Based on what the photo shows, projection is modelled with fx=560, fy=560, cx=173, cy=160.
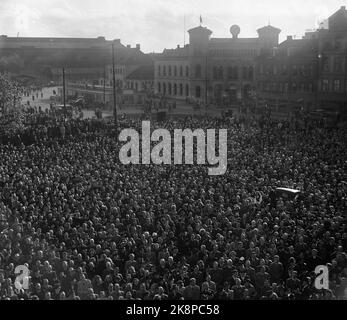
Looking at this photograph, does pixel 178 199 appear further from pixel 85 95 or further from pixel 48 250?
pixel 85 95

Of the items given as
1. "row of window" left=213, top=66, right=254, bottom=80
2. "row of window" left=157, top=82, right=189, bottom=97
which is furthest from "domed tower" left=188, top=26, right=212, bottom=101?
"row of window" left=157, top=82, right=189, bottom=97

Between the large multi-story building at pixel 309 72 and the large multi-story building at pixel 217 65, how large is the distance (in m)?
7.32

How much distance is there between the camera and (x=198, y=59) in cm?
7738

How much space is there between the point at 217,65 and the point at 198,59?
2786 mm

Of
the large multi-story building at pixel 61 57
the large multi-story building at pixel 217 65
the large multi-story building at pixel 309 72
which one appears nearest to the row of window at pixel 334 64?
the large multi-story building at pixel 309 72

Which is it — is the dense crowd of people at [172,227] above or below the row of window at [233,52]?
below

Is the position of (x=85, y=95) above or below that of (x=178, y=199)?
above

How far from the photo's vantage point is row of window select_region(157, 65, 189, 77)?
262ft

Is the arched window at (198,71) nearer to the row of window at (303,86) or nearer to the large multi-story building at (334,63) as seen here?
the row of window at (303,86)

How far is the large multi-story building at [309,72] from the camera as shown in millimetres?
54781

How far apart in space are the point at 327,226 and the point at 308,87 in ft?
140

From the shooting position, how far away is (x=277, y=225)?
1842 cm

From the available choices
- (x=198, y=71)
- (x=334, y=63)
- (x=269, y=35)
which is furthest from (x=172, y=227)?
(x=198, y=71)
